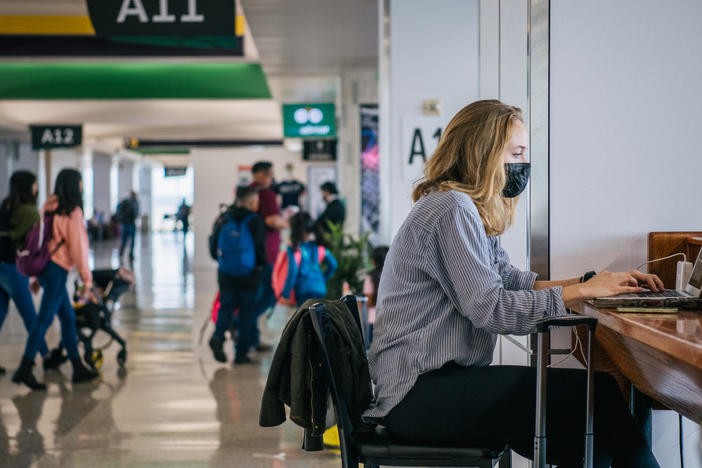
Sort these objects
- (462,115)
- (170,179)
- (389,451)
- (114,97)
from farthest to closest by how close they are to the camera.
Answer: (170,179)
(114,97)
(462,115)
(389,451)

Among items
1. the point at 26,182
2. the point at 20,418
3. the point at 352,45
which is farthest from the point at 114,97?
the point at 20,418

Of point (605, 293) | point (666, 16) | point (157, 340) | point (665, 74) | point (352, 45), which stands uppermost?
point (352, 45)

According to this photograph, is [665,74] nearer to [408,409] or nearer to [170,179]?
[408,409]

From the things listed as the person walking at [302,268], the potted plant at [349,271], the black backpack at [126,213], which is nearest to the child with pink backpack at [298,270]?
the person walking at [302,268]

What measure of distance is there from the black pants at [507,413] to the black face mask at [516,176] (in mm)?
530

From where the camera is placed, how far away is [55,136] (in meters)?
16.4

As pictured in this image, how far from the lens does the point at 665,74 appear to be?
2920 millimetres

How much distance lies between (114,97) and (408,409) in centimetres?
1242

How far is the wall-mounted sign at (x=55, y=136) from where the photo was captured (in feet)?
53.6

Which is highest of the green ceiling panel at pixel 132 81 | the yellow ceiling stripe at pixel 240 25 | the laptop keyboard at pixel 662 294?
the yellow ceiling stripe at pixel 240 25

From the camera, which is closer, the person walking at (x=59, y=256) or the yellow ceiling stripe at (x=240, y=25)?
the person walking at (x=59, y=256)

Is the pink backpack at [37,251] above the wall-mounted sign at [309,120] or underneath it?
underneath

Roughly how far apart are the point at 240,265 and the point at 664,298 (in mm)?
4633

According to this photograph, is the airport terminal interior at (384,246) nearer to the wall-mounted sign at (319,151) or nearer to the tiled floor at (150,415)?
the tiled floor at (150,415)
